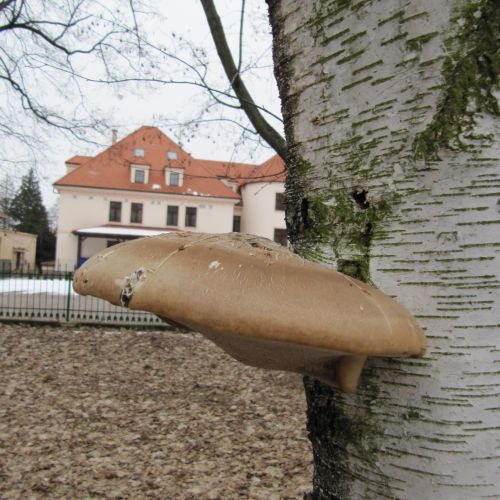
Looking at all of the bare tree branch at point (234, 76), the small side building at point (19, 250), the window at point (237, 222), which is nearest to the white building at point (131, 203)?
the window at point (237, 222)

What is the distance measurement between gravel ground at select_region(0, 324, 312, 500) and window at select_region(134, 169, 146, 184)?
25700 millimetres

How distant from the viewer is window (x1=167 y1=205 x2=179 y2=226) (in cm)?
3475

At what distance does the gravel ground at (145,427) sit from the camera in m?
4.57

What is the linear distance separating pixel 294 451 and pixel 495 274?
5.05 metres

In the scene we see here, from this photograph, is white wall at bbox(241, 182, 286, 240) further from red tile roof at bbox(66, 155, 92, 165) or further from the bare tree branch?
the bare tree branch

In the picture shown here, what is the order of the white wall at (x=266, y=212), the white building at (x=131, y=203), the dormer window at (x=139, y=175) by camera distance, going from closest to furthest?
the white building at (x=131, y=203) < the dormer window at (x=139, y=175) < the white wall at (x=266, y=212)

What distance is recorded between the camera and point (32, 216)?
52.1 metres

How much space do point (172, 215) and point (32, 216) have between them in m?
25.4

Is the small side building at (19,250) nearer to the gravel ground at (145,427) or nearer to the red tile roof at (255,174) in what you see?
the gravel ground at (145,427)

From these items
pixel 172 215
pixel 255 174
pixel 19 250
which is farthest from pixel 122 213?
pixel 255 174

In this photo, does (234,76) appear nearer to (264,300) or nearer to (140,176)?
(264,300)

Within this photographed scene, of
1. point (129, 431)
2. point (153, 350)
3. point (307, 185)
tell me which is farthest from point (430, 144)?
point (153, 350)

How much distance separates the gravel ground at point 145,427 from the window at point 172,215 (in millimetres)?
25117

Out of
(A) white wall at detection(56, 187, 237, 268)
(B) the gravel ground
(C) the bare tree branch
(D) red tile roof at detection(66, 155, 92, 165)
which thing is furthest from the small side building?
(C) the bare tree branch
